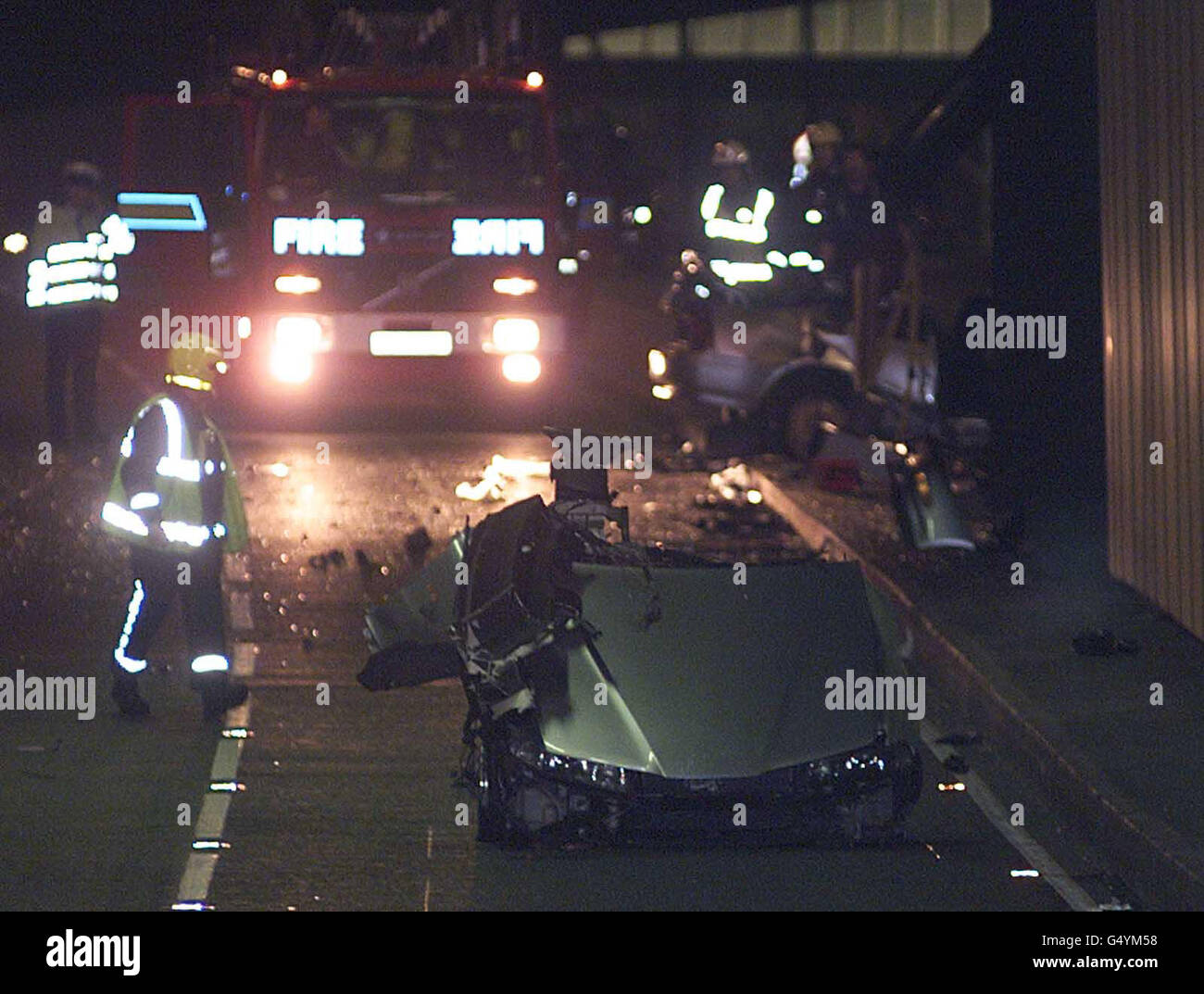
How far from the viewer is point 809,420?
1753 centimetres

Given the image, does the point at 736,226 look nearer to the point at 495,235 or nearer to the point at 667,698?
the point at 495,235

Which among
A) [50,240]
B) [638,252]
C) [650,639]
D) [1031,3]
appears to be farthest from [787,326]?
[638,252]

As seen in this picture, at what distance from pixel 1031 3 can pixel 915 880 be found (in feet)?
31.7

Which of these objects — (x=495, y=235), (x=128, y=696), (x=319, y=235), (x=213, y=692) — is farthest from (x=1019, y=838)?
(x=319, y=235)

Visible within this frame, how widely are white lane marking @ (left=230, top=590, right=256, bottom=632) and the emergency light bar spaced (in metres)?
6.64

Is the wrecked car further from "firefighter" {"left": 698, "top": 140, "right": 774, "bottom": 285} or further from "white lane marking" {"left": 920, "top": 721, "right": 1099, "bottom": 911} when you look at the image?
"firefighter" {"left": 698, "top": 140, "right": 774, "bottom": 285}

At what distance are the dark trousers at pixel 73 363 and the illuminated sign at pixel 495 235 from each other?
310cm

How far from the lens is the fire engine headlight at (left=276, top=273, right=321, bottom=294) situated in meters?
19.6

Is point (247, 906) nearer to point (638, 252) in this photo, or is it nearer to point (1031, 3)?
point (1031, 3)

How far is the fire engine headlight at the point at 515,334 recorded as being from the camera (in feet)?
65.5

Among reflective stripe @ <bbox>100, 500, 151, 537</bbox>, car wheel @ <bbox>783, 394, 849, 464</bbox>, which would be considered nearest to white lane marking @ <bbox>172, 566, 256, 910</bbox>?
reflective stripe @ <bbox>100, 500, 151, 537</bbox>

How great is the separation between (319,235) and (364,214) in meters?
0.46

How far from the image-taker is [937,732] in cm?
1062
